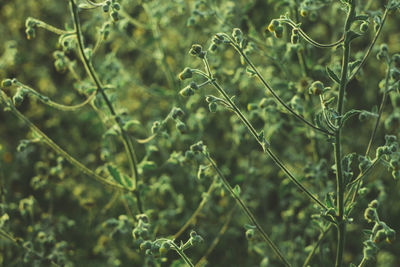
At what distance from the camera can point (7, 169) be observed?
5445 millimetres

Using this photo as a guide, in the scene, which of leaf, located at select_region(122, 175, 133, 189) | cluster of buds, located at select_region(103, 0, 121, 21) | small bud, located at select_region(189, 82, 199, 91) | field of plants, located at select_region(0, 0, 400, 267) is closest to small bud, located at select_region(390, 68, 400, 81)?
field of plants, located at select_region(0, 0, 400, 267)

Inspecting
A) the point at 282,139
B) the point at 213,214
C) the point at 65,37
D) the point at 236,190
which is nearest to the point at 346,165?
the point at 236,190

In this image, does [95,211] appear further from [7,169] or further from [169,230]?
[7,169]

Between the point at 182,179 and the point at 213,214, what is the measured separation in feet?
2.01

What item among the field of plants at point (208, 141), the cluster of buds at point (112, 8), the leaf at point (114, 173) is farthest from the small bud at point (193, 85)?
the leaf at point (114, 173)

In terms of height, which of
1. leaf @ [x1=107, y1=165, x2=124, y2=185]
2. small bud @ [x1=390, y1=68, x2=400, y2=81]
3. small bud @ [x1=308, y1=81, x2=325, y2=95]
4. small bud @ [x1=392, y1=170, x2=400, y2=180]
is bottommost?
small bud @ [x1=392, y1=170, x2=400, y2=180]

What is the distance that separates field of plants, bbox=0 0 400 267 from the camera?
8.24 feet

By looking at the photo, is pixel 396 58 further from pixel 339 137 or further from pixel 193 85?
pixel 193 85

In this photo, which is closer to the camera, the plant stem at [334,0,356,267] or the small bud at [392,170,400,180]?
the plant stem at [334,0,356,267]

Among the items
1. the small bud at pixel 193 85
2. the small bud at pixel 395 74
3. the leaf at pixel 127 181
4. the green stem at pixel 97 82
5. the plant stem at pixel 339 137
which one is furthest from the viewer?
the leaf at pixel 127 181

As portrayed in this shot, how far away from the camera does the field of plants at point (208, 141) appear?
2512 mm

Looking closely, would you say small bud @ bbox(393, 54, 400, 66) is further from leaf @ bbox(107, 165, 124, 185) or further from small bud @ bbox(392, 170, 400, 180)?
leaf @ bbox(107, 165, 124, 185)

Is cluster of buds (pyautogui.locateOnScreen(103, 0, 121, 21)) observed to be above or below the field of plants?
above

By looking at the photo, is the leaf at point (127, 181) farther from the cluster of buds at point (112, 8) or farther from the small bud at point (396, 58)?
the small bud at point (396, 58)
